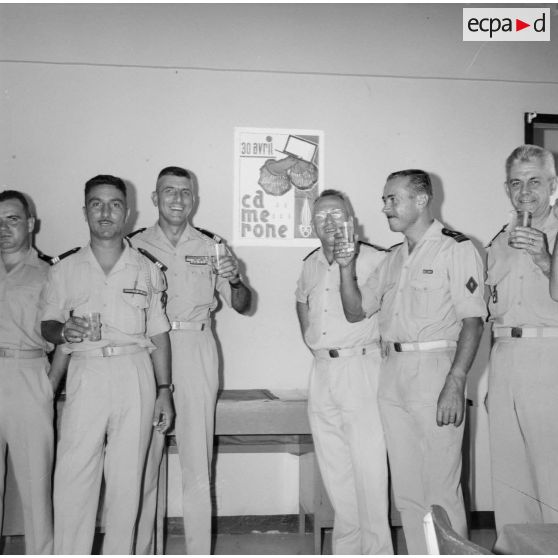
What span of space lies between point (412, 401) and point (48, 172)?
262cm

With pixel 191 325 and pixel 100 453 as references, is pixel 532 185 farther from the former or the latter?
pixel 100 453

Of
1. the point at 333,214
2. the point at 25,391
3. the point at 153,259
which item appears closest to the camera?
the point at 25,391

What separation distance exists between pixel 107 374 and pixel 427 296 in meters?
1.46

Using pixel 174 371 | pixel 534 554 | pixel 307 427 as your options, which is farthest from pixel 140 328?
pixel 534 554

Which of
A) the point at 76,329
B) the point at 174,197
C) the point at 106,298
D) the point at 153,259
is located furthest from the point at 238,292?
the point at 76,329

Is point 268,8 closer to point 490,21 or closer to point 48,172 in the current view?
point 490,21

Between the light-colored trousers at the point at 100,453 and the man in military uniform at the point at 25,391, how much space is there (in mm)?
321

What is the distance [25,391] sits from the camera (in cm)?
305

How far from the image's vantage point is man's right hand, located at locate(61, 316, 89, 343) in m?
2.61

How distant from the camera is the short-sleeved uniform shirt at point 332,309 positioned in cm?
312

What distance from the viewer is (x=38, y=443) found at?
3.03 m

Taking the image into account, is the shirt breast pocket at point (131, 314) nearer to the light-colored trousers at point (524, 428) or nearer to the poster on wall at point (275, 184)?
the poster on wall at point (275, 184)

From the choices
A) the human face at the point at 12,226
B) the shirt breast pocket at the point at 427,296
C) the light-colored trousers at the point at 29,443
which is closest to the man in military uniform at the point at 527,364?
Result: the shirt breast pocket at the point at 427,296

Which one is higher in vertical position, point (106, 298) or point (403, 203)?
point (403, 203)
